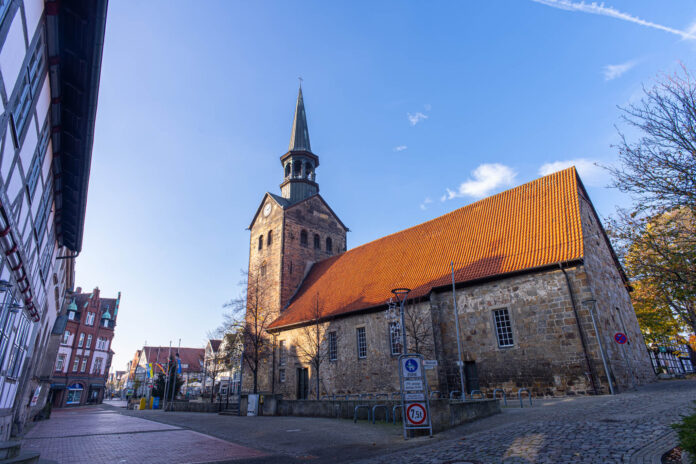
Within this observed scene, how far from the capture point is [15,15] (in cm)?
386

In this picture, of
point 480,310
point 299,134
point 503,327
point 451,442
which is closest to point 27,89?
point 451,442

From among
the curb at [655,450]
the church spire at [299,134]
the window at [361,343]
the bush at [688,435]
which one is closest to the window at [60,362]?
the church spire at [299,134]

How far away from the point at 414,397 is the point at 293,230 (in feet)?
74.9

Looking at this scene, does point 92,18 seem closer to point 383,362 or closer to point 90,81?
point 90,81

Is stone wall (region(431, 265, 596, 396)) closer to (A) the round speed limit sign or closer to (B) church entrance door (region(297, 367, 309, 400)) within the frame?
(A) the round speed limit sign

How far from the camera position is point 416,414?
30.3 ft

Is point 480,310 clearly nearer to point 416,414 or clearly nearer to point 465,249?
point 465,249

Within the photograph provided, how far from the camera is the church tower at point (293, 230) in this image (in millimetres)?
29641

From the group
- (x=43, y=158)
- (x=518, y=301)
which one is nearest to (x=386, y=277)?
(x=518, y=301)

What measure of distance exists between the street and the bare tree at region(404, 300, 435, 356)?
18.8ft

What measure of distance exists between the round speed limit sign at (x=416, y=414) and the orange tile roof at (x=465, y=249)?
8.39m

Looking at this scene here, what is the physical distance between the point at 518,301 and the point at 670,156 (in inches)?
311

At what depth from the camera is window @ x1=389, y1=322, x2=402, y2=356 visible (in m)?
18.2

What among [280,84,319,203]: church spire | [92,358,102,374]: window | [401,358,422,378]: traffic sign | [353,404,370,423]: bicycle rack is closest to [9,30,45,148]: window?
[401,358,422,378]: traffic sign
